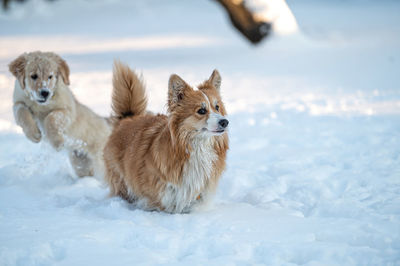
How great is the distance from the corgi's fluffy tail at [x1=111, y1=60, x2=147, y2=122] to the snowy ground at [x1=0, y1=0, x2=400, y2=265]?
3.04 feet

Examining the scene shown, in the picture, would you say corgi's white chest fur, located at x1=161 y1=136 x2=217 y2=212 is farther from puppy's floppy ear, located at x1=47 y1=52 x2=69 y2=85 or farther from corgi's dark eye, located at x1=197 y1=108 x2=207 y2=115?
puppy's floppy ear, located at x1=47 y1=52 x2=69 y2=85

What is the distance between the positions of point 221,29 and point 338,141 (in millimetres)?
15328

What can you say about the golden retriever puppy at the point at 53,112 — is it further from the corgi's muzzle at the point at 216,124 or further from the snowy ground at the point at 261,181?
the corgi's muzzle at the point at 216,124

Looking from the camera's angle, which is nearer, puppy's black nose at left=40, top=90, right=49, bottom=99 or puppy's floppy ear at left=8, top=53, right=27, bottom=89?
puppy's black nose at left=40, top=90, right=49, bottom=99

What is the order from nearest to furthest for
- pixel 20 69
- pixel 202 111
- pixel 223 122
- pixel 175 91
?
pixel 223 122
pixel 202 111
pixel 175 91
pixel 20 69

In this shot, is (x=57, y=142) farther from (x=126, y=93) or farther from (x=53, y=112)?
(x=126, y=93)

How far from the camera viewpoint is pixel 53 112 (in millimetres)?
4926

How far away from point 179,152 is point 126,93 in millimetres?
1157

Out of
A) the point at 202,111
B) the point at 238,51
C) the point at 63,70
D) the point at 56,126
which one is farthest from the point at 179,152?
the point at 238,51

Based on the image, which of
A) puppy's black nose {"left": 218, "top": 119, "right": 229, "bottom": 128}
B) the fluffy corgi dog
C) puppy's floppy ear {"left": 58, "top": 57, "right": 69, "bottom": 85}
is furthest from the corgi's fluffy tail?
puppy's black nose {"left": 218, "top": 119, "right": 229, "bottom": 128}

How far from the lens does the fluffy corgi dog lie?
3.54m

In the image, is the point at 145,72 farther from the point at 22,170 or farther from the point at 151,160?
the point at 151,160

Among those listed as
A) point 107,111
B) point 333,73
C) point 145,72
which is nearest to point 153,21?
point 145,72

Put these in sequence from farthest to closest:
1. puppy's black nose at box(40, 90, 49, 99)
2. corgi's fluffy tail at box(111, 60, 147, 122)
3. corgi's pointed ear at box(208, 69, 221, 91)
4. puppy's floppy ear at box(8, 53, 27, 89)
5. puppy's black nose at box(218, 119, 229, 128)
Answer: puppy's floppy ear at box(8, 53, 27, 89) → puppy's black nose at box(40, 90, 49, 99) → corgi's fluffy tail at box(111, 60, 147, 122) → corgi's pointed ear at box(208, 69, 221, 91) → puppy's black nose at box(218, 119, 229, 128)
